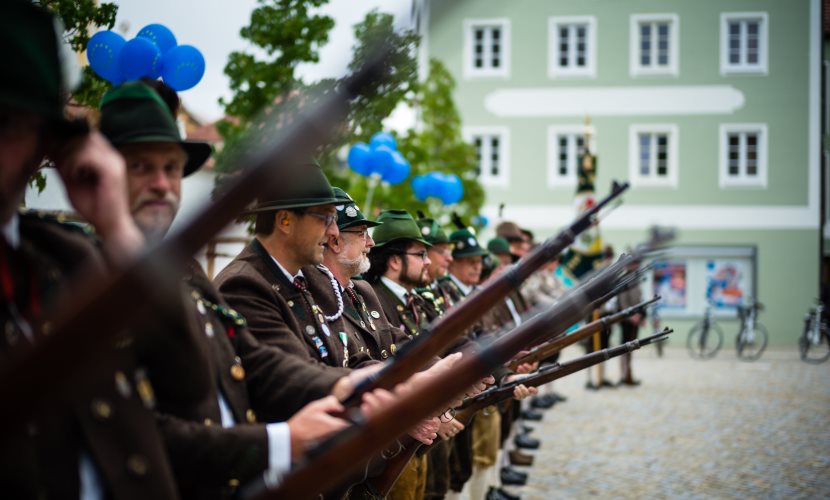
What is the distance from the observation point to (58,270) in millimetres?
1717

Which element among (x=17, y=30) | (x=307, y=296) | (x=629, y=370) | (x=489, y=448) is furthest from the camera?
Answer: (x=629, y=370)

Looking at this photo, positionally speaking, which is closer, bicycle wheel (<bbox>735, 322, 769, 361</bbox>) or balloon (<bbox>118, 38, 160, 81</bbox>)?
balloon (<bbox>118, 38, 160, 81</bbox>)

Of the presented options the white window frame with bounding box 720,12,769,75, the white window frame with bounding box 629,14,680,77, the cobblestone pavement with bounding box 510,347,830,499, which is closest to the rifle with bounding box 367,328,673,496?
the cobblestone pavement with bounding box 510,347,830,499

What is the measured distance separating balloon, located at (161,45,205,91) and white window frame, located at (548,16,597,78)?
22.9 m

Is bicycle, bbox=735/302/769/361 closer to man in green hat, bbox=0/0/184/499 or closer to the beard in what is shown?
the beard

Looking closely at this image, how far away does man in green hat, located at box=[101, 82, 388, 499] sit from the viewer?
194 centimetres

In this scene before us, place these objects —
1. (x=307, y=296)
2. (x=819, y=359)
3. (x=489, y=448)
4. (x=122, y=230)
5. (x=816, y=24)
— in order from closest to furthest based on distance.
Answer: (x=122, y=230) → (x=307, y=296) → (x=489, y=448) → (x=819, y=359) → (x=816, y=24)

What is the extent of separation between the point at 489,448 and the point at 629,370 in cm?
906

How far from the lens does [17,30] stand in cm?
151

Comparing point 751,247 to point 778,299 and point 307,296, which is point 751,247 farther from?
point 307,296

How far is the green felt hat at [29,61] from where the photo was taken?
1.50 meters

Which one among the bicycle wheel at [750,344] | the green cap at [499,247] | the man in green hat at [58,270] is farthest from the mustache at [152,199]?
the bicycle wheel at [750,344]

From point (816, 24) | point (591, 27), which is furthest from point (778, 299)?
point (591, 27)

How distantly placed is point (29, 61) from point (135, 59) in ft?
9.02
